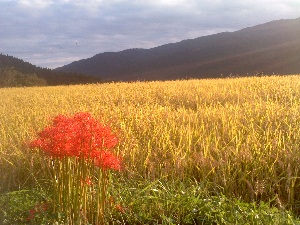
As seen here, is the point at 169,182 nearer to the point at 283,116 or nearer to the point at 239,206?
the point at 239,206

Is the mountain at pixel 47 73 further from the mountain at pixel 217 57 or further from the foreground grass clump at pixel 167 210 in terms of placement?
the foreground grass clump at pixel 167 210

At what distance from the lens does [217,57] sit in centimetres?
7381

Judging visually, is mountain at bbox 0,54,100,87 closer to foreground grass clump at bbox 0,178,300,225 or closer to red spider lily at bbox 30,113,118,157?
foreground grass clump at bbox 0,178,300,225

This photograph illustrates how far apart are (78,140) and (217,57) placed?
238 ft

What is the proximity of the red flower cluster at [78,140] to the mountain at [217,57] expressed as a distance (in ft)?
160

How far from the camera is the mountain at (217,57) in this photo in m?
56.3

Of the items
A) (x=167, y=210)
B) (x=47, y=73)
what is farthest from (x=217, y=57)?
(x=167, y=210)

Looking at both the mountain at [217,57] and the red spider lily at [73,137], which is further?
the mountain at [217,57]

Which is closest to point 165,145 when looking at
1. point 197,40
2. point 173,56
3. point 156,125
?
point 156,125

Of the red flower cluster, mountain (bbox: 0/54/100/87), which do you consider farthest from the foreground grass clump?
mountain (bbox: 0/54/100/87)

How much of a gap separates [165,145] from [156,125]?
0.96 metres

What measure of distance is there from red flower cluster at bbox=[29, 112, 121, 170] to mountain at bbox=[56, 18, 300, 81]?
160ft

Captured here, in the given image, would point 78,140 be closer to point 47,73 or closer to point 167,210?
point 167,210

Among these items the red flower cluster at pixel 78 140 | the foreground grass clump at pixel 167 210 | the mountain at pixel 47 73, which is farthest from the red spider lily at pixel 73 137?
the mountain at pixel 47 73
